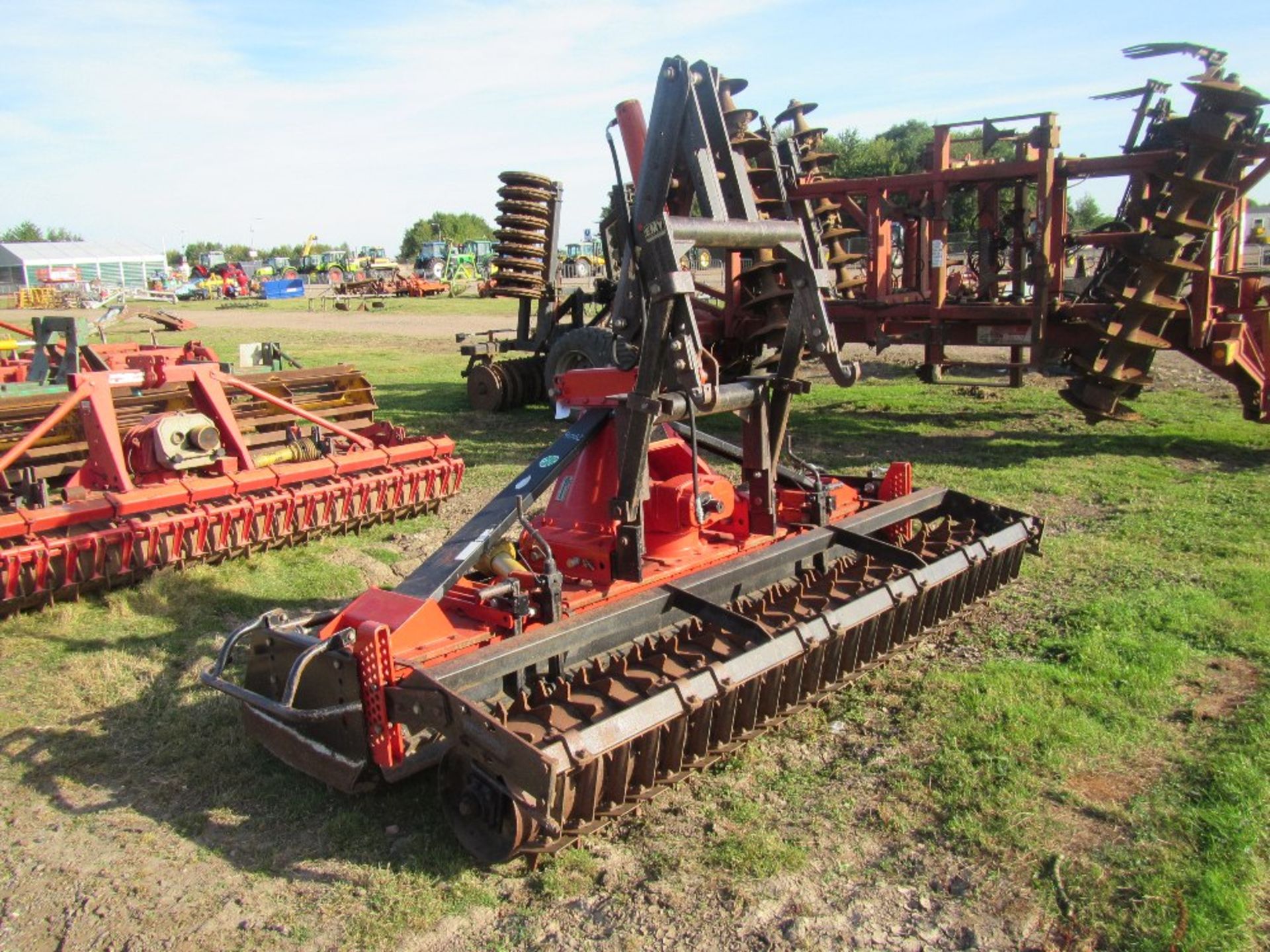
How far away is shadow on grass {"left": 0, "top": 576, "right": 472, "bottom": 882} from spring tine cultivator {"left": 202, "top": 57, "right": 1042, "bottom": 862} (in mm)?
171

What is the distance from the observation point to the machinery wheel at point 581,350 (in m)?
11.6

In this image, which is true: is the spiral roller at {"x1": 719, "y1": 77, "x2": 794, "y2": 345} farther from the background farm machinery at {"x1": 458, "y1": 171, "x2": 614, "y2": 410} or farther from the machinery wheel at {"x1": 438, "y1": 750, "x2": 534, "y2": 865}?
the machinery wheel at {"x1": 438, "y1": 750, "x2": 534, "y2": 865}

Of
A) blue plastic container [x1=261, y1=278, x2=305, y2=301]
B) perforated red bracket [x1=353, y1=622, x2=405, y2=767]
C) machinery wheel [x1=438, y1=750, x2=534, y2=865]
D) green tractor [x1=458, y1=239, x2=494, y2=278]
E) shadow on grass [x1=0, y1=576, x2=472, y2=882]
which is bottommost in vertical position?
shadow on grass [x1=0, y1=576, x2=472, y2=882]

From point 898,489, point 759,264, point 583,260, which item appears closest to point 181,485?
point 898,489

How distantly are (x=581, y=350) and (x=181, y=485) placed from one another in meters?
5.98

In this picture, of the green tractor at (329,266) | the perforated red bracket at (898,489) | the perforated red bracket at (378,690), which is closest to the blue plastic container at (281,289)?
the green tractor at (329,266)

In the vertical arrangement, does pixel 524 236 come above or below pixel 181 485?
above

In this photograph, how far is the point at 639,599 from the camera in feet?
13.7

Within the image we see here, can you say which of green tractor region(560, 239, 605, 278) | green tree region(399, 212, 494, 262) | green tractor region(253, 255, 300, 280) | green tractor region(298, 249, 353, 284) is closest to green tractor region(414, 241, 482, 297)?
green tractor region(298, 249, 353, 284)

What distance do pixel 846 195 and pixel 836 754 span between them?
824cm

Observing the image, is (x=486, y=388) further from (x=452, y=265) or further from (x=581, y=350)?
(x=452, y=265)

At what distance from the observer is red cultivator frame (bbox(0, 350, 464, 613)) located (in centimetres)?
594

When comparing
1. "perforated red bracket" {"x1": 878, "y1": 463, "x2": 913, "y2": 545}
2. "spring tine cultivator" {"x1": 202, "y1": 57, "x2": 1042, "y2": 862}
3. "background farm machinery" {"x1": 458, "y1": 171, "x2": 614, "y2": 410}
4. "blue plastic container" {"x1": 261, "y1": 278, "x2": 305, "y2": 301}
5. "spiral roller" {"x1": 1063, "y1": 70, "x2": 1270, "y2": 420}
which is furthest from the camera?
"blue plastic container" {"x1": 261, "y1": 278, "x2": 305, "y2": 301}

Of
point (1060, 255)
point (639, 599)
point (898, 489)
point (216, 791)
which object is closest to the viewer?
point (216, 791)
